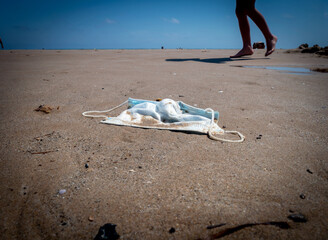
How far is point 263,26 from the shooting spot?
698cm

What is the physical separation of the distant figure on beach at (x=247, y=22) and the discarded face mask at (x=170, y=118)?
6296 mm

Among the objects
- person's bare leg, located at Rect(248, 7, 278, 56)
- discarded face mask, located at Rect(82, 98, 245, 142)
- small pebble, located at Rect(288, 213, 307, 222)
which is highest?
person's bare leg, located at Rect(248, 7, 278, 56)

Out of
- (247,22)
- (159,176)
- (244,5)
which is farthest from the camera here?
(247,22)

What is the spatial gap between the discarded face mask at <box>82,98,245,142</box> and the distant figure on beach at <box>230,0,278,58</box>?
20.7ft

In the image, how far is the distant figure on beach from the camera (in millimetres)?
6508

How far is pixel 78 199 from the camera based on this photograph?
111cm

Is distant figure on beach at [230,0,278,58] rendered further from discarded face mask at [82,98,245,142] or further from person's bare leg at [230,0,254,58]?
discarded face mask at [82,98,245,142]

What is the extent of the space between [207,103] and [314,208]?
193 centimetres

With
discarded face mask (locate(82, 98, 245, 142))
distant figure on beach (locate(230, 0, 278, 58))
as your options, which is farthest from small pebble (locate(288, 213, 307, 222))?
distant figure on beach (locate(230, 0, 278, 58))

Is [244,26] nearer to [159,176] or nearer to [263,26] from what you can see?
[263,26]

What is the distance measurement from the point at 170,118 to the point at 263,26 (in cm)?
712

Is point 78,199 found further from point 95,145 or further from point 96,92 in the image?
point 96,92

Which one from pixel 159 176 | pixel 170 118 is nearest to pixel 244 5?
pixel 170 118

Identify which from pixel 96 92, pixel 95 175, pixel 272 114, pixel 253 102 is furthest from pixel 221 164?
pixel 96 92
